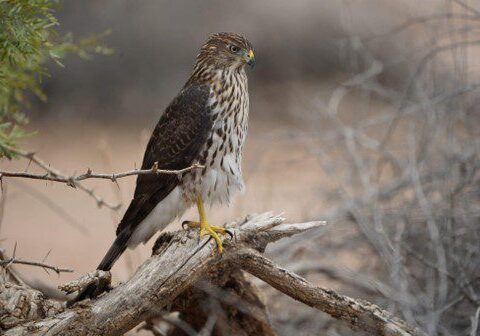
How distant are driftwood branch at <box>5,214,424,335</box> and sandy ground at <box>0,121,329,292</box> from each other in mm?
2729

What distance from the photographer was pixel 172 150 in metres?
4.60

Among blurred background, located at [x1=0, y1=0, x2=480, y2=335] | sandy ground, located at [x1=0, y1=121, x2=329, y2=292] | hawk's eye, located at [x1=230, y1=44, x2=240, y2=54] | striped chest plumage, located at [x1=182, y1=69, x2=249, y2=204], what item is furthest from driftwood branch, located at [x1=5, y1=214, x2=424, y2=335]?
sandy ground, located at [x1=0, y1=121, x2=329, y2=292]

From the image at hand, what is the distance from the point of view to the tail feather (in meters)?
3.93

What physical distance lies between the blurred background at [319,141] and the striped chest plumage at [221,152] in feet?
3.20

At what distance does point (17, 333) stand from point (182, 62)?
7.22m

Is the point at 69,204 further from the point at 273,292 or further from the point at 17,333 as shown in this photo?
the point at 17,333

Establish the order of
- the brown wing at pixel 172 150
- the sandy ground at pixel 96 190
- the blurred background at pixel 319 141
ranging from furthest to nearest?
the sandy ground at pixel 96 190 → the blurred background at pixel 319 141 → the brown wing at pixel 172 150

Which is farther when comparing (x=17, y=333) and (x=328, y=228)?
(x=328, y=228)

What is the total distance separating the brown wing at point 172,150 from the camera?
4.57m

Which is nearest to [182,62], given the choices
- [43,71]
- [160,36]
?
[160,36]

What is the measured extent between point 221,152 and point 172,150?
261mm

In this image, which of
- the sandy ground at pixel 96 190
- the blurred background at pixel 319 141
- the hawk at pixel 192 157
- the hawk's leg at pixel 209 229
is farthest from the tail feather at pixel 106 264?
the sandy ground at pixel 96 190

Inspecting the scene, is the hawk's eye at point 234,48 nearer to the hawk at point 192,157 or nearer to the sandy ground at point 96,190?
the hawk at point 192,157

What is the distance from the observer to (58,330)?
3674 mm
